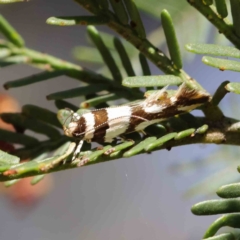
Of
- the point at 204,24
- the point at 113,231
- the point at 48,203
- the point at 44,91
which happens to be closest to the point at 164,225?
the point at 113,231

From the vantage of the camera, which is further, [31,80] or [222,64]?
[31,80]

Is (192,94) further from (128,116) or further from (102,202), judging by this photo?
(102,202)

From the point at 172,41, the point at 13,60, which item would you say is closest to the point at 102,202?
the point at 13,60

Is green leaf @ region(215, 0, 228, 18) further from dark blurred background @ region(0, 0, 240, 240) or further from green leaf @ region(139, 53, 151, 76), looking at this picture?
dark blurred background @ region(0, 0, 240, 240)

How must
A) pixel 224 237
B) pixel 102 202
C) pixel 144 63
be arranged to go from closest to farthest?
pixel 224 237 → pixel 144 63 → pixel 102 202

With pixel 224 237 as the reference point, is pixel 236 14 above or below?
above

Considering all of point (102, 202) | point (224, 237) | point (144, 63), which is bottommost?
point (102, 202)

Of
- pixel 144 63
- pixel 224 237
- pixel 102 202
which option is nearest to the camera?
pixel 224 237
